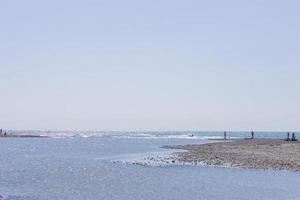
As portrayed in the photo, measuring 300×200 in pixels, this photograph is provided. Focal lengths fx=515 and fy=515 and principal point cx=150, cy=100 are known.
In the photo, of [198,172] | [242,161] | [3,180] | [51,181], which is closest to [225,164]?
[242,161]

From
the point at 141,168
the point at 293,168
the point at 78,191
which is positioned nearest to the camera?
the point at 78,191

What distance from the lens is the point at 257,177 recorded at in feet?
145

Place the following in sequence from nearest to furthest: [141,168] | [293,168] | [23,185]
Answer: [23,185] → [293,168] → [141,168]

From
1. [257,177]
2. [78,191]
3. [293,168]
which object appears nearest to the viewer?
[78,191]

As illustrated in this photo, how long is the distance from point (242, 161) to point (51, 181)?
73.9ft

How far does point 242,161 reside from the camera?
57.3 metres

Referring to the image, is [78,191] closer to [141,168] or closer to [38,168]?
[141,168]

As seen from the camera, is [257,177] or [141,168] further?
[141,168]

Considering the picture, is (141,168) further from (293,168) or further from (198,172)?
(293,168)

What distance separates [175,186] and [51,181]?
456 inches

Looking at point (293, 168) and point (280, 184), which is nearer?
point (280, 184)

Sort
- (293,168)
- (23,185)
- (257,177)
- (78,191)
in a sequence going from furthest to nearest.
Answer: (293,168) < (257,177) < (23,185) < (78,191)

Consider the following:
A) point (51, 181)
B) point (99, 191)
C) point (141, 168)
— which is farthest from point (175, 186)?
point (141, 168)

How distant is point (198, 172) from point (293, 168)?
352 inches
